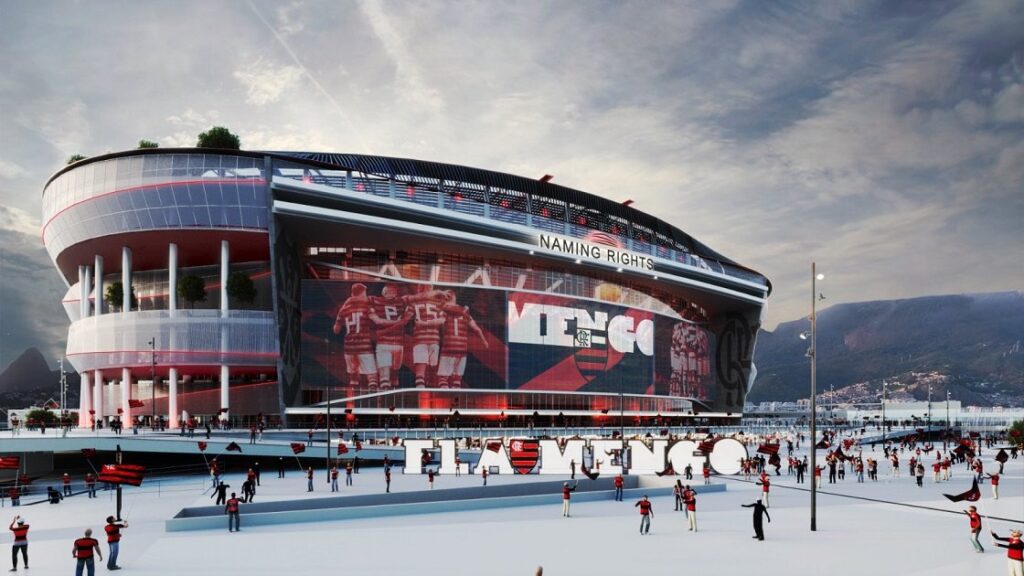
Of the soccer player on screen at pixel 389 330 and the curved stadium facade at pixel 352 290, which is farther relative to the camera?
the soccer player on screen at pixel 389 330

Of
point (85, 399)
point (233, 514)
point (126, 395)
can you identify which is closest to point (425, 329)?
point (126, 395)

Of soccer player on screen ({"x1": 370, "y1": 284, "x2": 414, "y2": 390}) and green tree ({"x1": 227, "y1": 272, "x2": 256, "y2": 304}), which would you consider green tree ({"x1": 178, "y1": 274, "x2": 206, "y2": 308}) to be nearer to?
green tree ({"x1": 227, "y1": 272, "x2": 256, "y2": 304})

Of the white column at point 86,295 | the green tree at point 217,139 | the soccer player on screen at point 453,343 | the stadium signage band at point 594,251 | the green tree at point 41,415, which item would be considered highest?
the green tree at point 217,139

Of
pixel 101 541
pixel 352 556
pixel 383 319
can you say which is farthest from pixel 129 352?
pixel 352 556

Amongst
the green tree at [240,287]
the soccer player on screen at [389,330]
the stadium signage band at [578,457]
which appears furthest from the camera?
the soccer player on screen at [389,330]

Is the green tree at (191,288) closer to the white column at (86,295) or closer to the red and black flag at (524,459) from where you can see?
the white column at (86,295)

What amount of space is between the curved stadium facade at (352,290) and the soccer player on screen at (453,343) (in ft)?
0.51

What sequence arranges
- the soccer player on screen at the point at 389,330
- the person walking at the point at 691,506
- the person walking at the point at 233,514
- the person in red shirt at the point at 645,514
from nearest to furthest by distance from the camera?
the person in red shirt at the point at 645,514, the person walking at the point at 691,506, the person walking at the point at 233,514, the soccer player on screen at the point at 389,330

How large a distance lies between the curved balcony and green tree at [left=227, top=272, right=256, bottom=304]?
1.48m

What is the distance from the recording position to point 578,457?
141ft

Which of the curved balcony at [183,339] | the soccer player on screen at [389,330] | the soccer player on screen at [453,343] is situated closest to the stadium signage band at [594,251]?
the soccer player on screen at [453,343]

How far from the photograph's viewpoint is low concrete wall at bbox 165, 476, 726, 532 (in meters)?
27.9

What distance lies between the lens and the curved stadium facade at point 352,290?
67.6m

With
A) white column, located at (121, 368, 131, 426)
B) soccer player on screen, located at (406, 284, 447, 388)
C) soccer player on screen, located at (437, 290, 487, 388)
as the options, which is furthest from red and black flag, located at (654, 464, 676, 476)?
white column, located at (121, 368, 131, 426)
